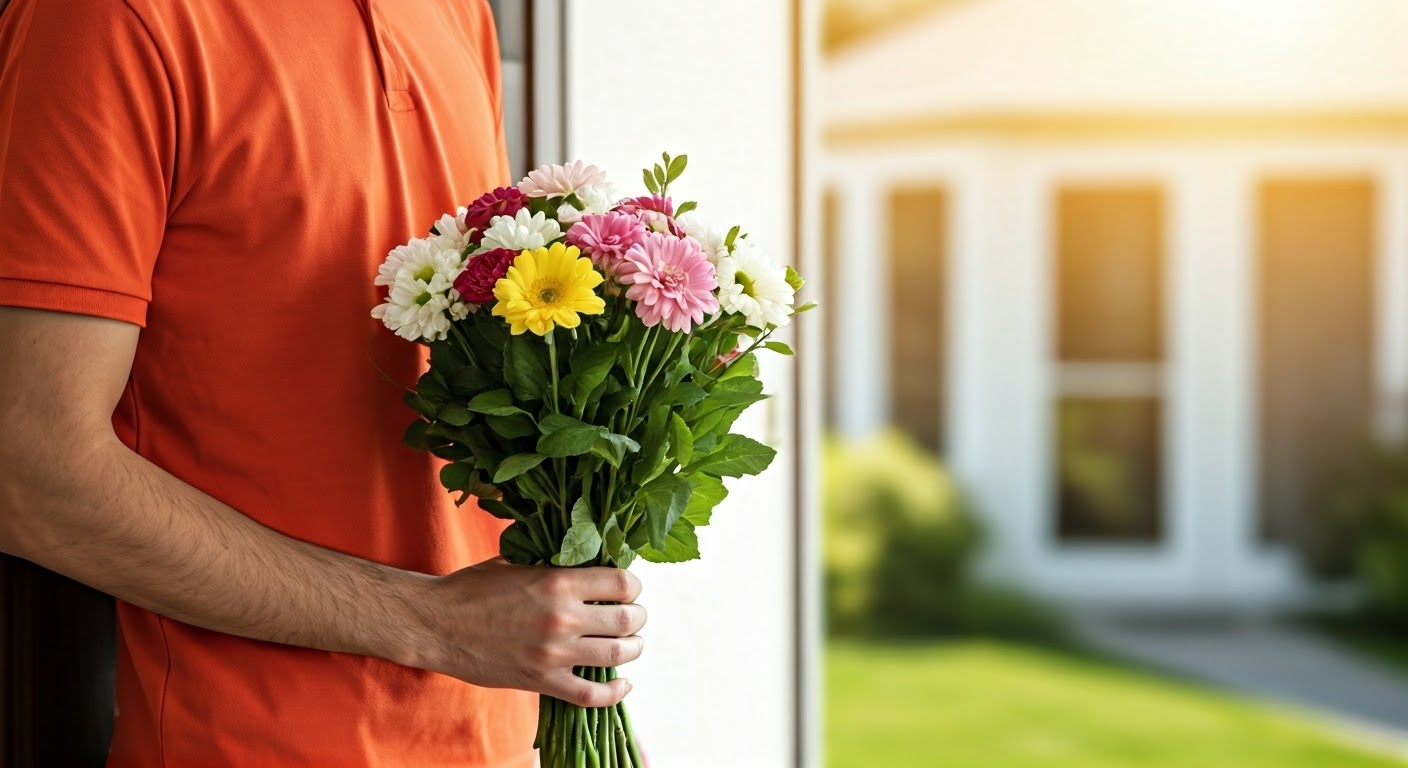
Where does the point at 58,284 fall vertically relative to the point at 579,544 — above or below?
above

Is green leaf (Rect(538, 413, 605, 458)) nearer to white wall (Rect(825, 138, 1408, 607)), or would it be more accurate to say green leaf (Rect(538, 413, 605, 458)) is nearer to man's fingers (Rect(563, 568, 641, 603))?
man's fingers (Rect(563, 568, 641, 603))

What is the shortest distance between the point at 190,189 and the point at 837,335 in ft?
26.6

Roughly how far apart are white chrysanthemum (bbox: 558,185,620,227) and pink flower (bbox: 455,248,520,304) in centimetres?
7

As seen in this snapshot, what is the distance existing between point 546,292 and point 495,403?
10 centimetres

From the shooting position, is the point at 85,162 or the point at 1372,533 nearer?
the point at 85,162

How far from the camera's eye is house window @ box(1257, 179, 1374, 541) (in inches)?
339

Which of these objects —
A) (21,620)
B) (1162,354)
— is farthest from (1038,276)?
(21,620)

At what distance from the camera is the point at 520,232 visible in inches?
40.4

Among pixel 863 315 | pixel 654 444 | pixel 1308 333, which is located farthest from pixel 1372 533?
pixel 654 444

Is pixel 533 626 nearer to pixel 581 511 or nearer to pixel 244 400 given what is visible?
pixel 581 511

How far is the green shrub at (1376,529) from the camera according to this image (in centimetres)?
755

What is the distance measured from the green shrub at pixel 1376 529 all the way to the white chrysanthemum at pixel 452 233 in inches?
307

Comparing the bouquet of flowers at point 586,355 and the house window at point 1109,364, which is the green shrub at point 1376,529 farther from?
the bouquet of flowers at point 586,355

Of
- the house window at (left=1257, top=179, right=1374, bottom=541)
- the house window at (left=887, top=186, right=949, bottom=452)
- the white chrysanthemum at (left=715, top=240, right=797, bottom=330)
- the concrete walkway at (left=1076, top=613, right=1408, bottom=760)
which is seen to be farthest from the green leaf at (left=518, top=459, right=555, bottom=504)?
the house window at (left=1257, top=179, right=1374, bottom=541)
